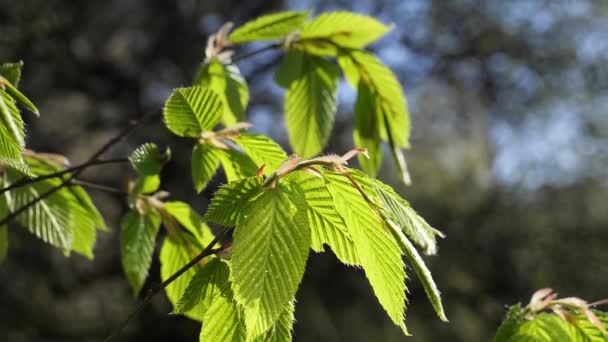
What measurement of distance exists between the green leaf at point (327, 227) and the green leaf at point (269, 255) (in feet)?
0.11

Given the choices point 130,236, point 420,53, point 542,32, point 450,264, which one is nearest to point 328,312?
point 450,264

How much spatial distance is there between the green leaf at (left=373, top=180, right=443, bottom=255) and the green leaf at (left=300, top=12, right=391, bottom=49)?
0.36 meters

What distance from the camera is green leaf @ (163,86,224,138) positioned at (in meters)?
0.64

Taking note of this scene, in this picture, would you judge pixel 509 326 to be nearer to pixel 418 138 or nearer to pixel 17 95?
pixel 17 95

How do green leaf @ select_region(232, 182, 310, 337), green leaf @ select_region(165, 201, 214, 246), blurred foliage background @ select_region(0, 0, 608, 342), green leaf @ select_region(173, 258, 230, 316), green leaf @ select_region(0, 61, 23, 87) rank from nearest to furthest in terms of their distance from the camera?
green leaf @ select_region(232, 182, 310, 337) < green leaf @ select_region(173, 258, 230, 316) < green leaf @ select_region(0, 61, 23, 87) < green leaf @ select_region(165, 201, 214, 246) < blurred foliage background @ select_region(0, 0, 608, 342)

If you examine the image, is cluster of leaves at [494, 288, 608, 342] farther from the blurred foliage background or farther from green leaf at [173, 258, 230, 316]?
the blurred foliage background

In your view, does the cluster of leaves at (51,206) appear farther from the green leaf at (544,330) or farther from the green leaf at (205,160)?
the green leaf at (544,330)

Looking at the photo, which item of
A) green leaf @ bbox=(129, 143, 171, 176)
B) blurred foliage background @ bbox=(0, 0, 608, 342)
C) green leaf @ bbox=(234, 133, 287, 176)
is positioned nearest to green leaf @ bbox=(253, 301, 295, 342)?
green leaf @ bbox=(234, 133, 287, 176)

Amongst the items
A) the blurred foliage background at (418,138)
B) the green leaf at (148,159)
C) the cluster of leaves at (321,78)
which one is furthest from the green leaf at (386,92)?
the blurred foliage background at (418,138)

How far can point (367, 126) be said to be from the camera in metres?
0.83

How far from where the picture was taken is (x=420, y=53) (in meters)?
7.22

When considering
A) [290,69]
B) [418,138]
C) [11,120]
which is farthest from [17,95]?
[418,138]

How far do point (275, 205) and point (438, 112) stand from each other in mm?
7006

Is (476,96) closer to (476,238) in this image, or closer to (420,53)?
(420,53)
